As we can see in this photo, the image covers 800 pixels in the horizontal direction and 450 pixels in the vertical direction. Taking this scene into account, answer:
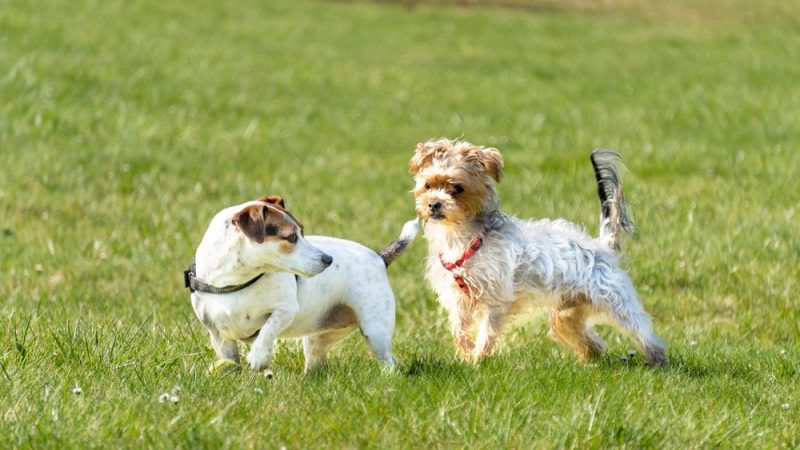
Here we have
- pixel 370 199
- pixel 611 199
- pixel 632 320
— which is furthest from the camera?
pixel 370 199

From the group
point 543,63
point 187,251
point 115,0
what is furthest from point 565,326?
point 115,0

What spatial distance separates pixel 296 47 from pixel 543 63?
14.6ft

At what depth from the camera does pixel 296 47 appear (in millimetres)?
22078

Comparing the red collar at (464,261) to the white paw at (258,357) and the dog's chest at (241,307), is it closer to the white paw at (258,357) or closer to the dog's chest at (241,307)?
the dog's chest at (241,307)

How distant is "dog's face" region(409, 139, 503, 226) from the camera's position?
266 inches

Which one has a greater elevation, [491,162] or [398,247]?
[491,162]

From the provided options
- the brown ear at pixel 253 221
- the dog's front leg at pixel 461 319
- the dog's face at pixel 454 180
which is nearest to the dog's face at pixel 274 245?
the brown ear at pixel 253 221

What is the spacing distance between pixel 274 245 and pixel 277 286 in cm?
29

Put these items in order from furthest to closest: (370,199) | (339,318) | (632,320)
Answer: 1. (370,199)
2. (632,320)
3. (339,318)

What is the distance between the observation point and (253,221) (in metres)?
5.62

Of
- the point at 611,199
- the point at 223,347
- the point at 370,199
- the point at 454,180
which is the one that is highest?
the point at 454,180

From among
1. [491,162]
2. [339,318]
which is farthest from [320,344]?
[491,162]

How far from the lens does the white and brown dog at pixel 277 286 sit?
18.5 feet

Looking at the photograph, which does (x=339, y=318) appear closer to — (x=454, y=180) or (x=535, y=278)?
(x=454, y=180)
